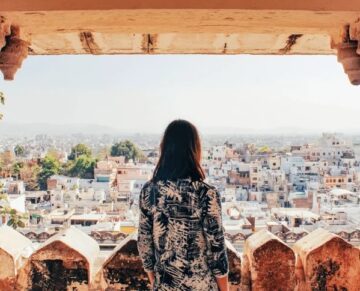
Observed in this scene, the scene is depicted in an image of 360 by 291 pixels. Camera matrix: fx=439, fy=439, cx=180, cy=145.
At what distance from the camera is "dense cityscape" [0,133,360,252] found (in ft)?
113

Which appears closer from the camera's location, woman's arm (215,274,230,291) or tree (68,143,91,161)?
woman's arm (215,274,230,291)

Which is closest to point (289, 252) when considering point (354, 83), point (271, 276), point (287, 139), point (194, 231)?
point (271, 276)

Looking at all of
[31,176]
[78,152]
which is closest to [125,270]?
[31,176]

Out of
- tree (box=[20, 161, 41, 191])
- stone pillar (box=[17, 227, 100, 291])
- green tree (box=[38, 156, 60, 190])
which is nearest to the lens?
stone pillar (box=[17, 227, 100, 291])

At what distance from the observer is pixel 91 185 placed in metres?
45.9

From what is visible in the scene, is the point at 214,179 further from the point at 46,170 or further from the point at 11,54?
the point at 11,54

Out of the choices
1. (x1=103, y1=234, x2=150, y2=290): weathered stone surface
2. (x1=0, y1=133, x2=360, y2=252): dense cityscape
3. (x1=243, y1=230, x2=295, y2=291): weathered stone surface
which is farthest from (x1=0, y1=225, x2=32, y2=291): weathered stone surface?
(x1=0, y1=133, x2=360, y2=252): dense cityscape

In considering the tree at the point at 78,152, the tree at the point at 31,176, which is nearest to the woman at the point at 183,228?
the tree at the point at 31,176

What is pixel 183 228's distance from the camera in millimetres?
1870

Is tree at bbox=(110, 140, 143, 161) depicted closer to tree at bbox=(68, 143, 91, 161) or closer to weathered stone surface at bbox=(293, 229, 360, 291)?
tree at bbox=(68, 143, 91, 161)

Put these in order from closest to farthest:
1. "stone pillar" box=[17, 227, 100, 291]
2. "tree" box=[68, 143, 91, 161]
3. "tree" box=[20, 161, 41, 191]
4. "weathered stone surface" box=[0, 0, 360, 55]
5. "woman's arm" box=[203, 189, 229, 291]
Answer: "woman's arm" box=[203, 189, 229, 291]
"stone pillar" box=[17, 227, 100, 291]
"weathered stone surface" box=[0, 0, 360, 55]
"tree" box=[20, 161, 41, 191]
"tree" box=[68, 143, 91, 161]

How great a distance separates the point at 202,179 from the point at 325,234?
31.4 inches

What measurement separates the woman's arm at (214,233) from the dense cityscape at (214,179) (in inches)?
1017

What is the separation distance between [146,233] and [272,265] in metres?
0.68
